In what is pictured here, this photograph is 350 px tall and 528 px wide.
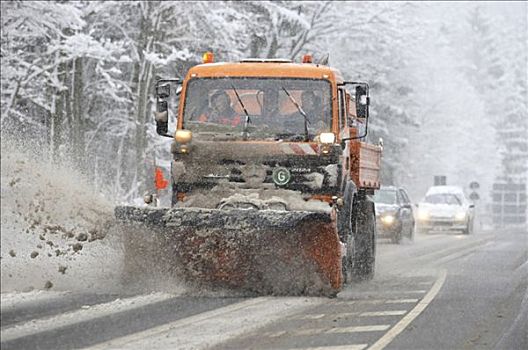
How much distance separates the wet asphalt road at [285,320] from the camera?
9.66m

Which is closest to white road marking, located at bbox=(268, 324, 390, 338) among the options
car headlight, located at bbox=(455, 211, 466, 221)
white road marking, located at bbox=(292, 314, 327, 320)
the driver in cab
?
white road marking, located at bbox=(292, 314, 327, 320)

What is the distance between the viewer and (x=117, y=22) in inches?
1223

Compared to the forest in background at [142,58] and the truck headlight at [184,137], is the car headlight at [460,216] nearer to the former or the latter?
the forest in background at [142,58]

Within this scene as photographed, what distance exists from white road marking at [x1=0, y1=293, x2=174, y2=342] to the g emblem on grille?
176 centimetres

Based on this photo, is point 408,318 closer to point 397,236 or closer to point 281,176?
point 281,176

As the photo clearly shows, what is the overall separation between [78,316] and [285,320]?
6.37 ft

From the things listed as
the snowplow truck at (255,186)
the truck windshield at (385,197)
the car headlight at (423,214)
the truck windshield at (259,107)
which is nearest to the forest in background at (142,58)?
the truck windshield at (259,107)

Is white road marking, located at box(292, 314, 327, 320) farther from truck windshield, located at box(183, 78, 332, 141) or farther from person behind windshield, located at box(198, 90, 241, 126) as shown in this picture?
person behind windshield, located at box(198, 90, 241, 126)

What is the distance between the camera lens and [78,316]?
11.0 metres

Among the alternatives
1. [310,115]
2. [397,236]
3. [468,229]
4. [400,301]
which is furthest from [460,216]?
[400,301]

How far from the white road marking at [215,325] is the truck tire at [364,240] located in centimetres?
301

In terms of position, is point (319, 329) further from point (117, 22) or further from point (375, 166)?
point (117, 22)

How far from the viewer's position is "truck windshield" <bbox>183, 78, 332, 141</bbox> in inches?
539

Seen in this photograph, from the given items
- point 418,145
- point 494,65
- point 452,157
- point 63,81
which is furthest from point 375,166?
point 494,65
